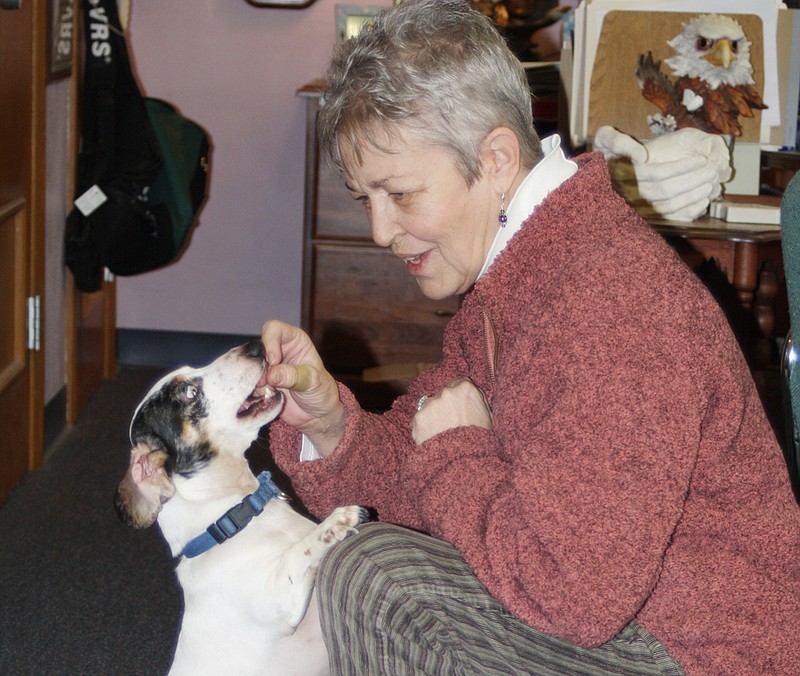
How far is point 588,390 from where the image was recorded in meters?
1.06

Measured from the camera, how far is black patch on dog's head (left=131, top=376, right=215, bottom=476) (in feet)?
5.65

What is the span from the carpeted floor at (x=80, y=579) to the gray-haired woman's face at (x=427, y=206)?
120cm

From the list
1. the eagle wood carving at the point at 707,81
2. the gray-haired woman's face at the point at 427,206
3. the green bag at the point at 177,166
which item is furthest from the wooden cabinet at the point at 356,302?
the gray-haired woman's face at the point at 427,206

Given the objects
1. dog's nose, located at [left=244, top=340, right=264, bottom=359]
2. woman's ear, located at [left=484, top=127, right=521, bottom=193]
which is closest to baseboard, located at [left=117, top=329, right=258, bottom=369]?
dog's nose, located at [left=244, top=340, right=264, bottom=359]

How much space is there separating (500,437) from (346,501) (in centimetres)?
42

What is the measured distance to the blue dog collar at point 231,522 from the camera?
5.40ft

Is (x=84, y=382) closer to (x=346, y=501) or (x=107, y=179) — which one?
(x=107, y=179)

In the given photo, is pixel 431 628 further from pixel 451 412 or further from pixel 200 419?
pixel 200 419

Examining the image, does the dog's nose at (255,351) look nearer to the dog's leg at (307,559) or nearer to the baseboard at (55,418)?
the dog's leg at (307,559)

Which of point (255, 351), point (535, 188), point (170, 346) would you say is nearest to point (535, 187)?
point (535, 188)

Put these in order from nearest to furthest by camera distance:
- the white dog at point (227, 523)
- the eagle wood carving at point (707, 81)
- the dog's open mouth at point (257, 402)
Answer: the white dog at point (227, 523) → the dog's open mouth at point (257, 402) → the eagle wood carving at point (707, 81)

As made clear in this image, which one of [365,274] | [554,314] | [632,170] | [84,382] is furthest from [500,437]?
[84,382]

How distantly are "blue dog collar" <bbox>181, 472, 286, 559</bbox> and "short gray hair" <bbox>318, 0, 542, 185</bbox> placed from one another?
2.10ft

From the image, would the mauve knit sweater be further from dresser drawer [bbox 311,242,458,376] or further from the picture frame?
the picture frame
